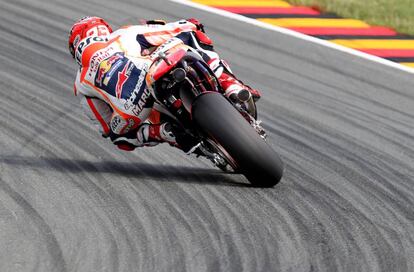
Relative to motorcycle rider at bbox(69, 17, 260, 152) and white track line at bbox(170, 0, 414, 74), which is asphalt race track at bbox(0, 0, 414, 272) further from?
motorcycle rider at bbox(69, 17, 260, 152)

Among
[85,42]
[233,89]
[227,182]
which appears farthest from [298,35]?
[233,89]

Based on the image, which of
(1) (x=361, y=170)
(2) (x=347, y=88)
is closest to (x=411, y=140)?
(1) (x=361, y=170)

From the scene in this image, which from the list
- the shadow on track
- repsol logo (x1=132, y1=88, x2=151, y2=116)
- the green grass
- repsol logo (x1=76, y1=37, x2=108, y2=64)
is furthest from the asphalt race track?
the green grass

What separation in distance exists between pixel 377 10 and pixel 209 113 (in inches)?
297

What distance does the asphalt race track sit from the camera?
7191 mm

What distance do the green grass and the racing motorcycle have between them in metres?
6.39

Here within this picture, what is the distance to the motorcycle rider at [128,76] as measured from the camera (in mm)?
8492

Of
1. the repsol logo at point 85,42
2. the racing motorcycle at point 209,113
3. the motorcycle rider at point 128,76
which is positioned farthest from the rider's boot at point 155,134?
the repsol logo at point 85,42

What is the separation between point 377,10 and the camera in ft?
49.0

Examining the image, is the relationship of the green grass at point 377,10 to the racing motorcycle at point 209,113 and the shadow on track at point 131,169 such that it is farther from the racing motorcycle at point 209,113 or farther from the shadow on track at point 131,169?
the racing motorcycle at point 209,113

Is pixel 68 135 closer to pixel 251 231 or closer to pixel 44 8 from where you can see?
pixel 251 231

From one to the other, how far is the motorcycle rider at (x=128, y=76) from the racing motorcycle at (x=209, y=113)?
14 centimetres

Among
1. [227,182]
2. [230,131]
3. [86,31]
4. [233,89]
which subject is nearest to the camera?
[230,131]

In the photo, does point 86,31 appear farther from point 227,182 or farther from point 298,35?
point 298,35
